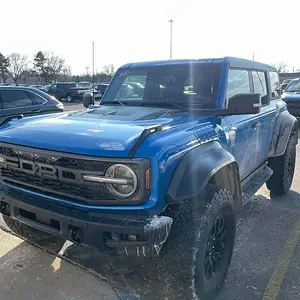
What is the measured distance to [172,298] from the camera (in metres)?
2.70

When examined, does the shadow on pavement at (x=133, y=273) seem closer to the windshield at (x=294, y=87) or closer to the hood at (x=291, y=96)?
the hood at (x=291, y=96)

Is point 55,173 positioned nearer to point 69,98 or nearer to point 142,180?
point 142,180

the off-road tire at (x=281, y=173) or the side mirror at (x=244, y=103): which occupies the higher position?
the side mirror at (x=244, y=103)

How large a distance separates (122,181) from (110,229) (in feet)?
1.02

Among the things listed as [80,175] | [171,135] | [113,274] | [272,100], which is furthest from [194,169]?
[272,100]

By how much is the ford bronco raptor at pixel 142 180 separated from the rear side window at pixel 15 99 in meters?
4.98

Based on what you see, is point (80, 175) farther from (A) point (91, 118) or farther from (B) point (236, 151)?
(B) point (236, 151)

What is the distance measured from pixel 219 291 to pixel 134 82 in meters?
2.45

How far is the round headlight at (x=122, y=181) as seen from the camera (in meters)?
2.28

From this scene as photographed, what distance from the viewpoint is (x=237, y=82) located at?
395 centimetres

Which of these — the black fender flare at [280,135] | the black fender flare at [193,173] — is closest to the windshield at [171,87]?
the black fender flare at [193,173]

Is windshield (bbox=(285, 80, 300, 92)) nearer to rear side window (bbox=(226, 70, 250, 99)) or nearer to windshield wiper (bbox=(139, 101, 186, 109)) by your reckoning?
rear side window (bbox=(226, 70, 250, 99))

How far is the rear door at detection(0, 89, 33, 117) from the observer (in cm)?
771

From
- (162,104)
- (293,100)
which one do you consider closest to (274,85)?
(162,104)
